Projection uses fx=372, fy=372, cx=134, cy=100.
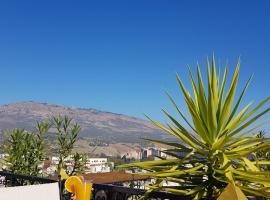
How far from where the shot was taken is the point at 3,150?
9078mm

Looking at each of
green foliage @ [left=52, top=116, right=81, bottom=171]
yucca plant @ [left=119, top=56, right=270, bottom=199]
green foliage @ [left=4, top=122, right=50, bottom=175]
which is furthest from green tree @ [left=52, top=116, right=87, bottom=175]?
yucca plant @ [left=119, top=56, right=270, bottom=199]

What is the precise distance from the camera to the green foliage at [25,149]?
9.17 metres

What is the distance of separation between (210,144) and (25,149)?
7179 mm

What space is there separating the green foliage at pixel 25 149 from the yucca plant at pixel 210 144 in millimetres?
6659

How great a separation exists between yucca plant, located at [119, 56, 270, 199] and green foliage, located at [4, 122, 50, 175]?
6659 millimetres

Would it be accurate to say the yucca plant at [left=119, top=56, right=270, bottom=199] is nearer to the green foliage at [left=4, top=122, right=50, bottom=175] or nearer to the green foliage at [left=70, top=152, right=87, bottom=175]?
the green foliage at [left=4, top=122, right=50, bottom=175]

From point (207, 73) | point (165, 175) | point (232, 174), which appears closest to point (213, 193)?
point (232, 174)

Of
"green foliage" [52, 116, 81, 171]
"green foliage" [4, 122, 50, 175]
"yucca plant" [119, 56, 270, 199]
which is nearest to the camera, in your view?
"yucca plant" [119, 56, 270, 199]

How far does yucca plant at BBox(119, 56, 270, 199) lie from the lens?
2982 millimetres

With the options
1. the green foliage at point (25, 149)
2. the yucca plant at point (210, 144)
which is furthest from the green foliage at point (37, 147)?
the yucca plant at point (210, 144)

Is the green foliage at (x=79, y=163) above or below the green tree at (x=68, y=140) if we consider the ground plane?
below

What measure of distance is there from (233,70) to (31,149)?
7159 mm

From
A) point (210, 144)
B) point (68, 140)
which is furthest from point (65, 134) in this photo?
point (210, 144)

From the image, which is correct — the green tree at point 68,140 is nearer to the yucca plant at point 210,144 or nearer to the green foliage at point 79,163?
the green foliage at point 79,163
